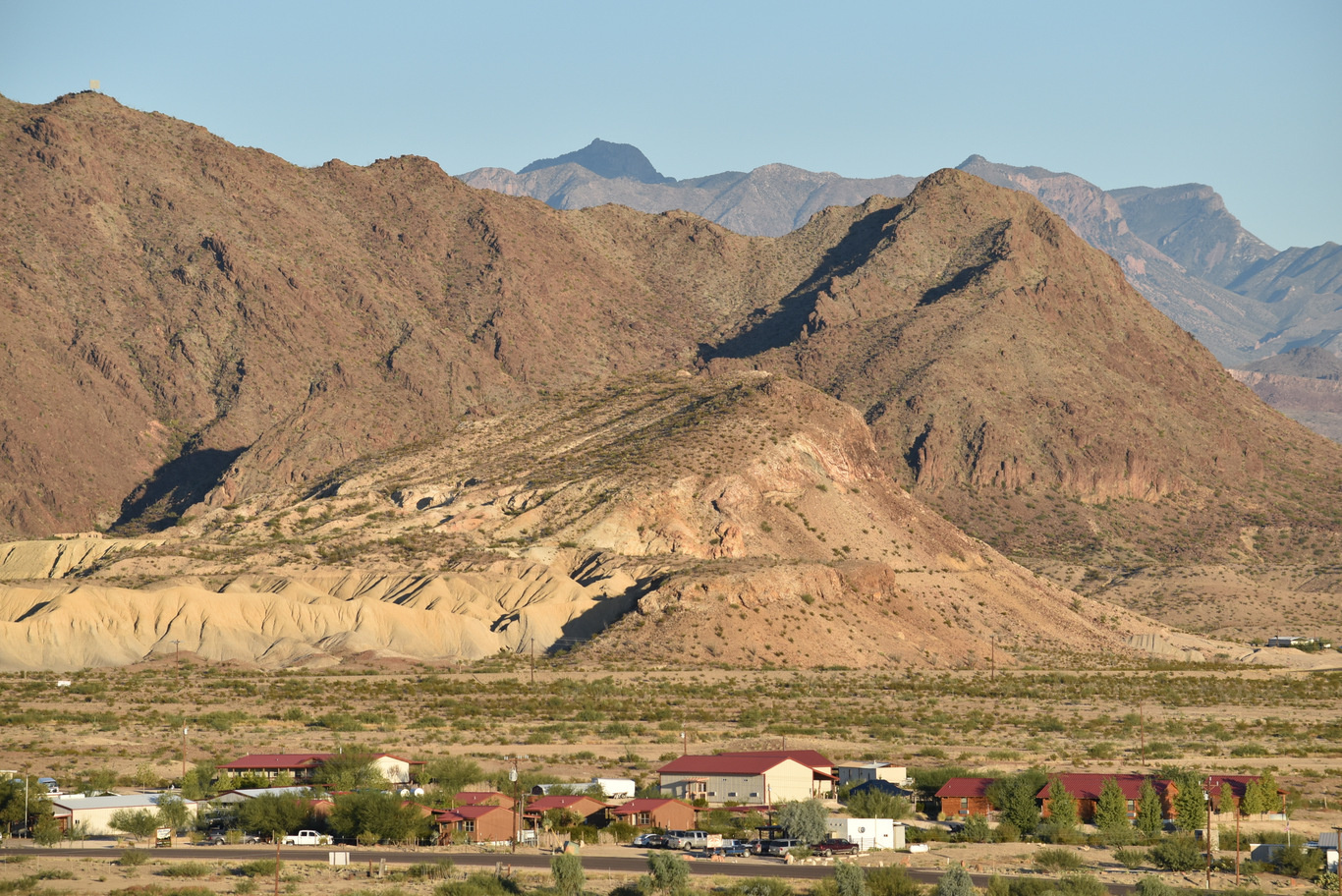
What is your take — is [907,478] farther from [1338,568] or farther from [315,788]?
[315,788]

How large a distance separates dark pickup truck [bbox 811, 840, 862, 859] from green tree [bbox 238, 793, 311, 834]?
54.0 ft

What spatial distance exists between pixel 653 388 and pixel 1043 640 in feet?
187

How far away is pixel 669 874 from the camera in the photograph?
150 feet

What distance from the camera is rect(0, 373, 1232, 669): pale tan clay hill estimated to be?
115000mm

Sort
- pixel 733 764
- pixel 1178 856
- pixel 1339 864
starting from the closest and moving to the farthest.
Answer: pixel 1339 864 → pixel 1178 856 → pixel 733 764

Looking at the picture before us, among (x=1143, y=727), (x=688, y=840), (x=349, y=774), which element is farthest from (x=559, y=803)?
(x=1143, y=727)

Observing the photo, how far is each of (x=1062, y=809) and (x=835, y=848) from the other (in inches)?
363

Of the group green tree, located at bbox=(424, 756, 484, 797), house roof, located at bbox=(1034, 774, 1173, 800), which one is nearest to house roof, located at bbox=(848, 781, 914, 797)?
house roof, located at bbox=(1034, 774, 1173, 800)

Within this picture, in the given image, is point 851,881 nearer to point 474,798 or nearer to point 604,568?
point 474,798

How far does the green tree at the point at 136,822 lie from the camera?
54781 mm

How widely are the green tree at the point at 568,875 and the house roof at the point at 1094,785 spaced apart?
20593 mm

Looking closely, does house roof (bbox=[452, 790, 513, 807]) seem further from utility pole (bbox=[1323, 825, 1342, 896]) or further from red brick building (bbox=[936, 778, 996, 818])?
utility pole (bbox=[1323, 825, 1342, 896])

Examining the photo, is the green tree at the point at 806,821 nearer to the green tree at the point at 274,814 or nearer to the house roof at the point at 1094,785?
the house roof at the point at 1094,785

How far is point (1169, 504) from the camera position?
611ft
